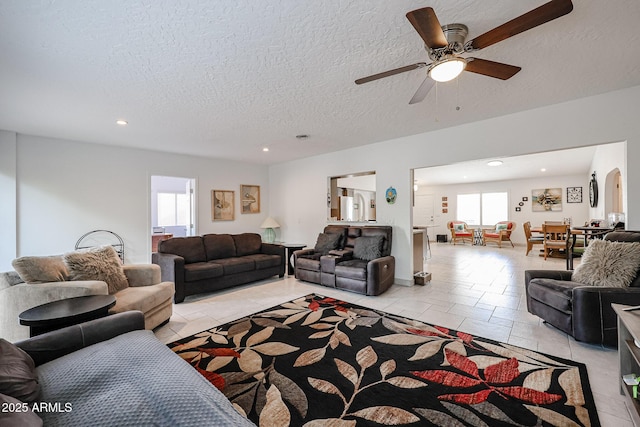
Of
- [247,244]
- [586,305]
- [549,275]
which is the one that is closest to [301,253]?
[247,244]

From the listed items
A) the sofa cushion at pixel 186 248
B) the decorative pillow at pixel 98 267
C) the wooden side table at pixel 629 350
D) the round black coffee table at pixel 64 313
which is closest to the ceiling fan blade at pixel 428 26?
the wooden side table at pixel 629 350

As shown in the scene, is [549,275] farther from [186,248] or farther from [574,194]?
[574,194]

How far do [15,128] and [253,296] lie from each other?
4.16m

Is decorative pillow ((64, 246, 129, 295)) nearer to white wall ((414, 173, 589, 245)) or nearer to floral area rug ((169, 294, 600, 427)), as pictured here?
floral area rug ((169, 294, 600, 427))

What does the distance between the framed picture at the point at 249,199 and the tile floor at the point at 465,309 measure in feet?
7.78

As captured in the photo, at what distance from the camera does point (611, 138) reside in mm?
2943

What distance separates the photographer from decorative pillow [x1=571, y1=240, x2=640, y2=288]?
251 centimetres

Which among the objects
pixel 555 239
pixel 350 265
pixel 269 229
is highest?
pixel 269 229

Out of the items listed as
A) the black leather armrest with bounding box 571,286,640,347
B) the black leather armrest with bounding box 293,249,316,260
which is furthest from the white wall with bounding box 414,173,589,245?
the black leather armrest with bounding box 571,286,640,347

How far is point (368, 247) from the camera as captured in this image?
4547 millimetres

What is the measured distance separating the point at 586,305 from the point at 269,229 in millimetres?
5670

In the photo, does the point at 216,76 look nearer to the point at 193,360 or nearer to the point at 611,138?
the point at 193,360

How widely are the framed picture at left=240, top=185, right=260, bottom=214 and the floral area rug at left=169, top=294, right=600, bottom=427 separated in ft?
13.3

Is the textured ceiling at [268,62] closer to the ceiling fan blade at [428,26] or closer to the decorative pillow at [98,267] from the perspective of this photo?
the ceiling fan blade at [428,26]
